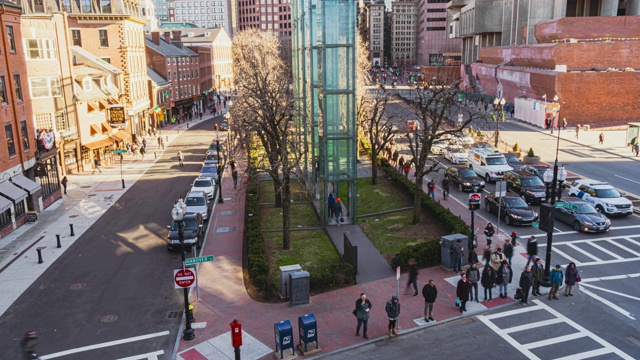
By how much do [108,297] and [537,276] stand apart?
662 inches

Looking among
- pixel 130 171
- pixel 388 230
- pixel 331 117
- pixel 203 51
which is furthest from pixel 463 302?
pixel 203 51

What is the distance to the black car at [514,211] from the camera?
27672 millimetres

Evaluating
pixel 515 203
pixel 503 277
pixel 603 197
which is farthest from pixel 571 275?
pixel 603 197

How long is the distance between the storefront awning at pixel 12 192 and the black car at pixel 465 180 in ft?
91.7

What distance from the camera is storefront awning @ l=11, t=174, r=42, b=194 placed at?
3117 cm

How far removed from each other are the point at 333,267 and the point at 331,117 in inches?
405

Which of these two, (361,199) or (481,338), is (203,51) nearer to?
(361,199)

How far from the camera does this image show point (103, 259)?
25.0 m

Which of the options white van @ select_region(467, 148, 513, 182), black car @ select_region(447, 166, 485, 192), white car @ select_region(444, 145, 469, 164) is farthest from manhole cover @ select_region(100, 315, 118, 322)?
white car @ select_region(444, 145, 469, 164)

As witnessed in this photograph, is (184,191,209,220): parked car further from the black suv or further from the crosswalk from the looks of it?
the black suv

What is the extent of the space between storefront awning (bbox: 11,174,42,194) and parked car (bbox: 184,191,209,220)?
379 inches

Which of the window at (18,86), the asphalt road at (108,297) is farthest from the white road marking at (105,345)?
the window at (18,86)

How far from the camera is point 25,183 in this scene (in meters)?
31.7

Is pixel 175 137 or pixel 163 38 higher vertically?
pixel 163 38
